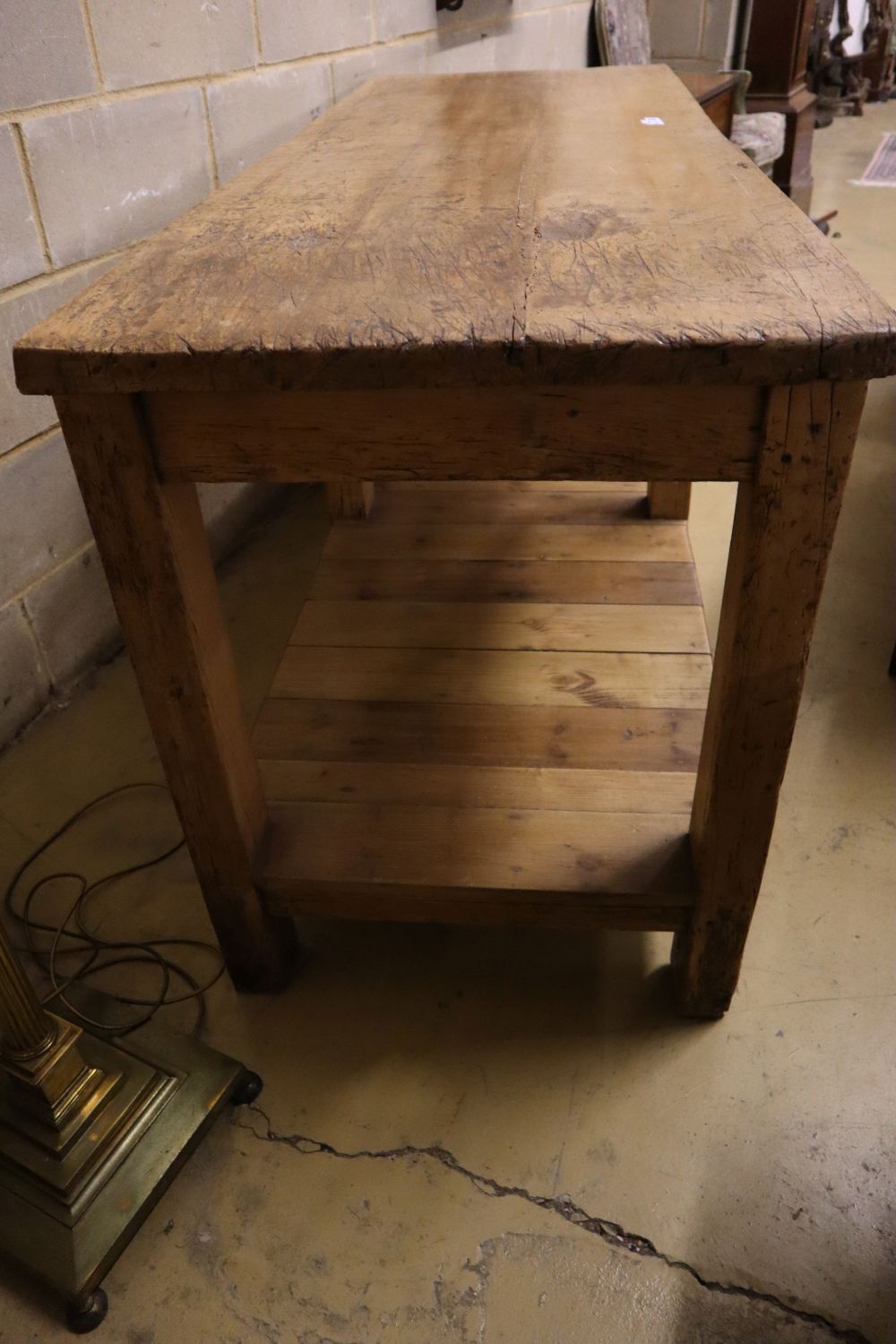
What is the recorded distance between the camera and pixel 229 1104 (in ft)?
3.15

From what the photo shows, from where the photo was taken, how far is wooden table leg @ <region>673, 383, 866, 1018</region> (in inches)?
25.1

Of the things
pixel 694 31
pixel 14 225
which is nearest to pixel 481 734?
pixel 14 225

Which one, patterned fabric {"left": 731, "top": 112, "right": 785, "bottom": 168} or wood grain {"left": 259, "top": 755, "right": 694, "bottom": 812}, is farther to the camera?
patterned fabric {"left": 731, "top": 112, "right": 785, "bottom": 168}

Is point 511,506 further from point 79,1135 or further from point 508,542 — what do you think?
point 79,1135

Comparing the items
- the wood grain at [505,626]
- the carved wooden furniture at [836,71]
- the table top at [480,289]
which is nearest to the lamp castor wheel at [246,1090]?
the wood grain at [505,626]

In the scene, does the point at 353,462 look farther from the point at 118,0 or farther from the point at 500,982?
the point at 118,0

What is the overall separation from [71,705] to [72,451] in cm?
88

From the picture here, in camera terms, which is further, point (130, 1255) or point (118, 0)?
point (118, 0)

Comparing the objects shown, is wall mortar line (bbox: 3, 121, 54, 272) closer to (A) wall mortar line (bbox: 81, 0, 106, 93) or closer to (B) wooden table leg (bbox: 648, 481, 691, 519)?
(A) wall mortar line (bbox: 81, 0, 106, 93)

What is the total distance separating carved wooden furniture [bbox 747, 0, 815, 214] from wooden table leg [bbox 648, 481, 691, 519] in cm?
265

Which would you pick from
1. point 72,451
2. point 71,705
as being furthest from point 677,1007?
point 71,705

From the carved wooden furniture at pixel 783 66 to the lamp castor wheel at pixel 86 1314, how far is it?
12.7ft

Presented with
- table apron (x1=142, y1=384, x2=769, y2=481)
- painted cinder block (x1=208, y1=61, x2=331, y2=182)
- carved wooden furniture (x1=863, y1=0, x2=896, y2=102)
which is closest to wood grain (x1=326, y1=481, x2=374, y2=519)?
painted cinder block (x1=208, y1=61, x2=331, y2=182)

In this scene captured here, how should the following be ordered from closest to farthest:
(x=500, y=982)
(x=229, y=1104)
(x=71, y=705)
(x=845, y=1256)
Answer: (x=845, y=1256) → (x=229, y=1104) → (x=500, y=982) → (x=71, y=705)
